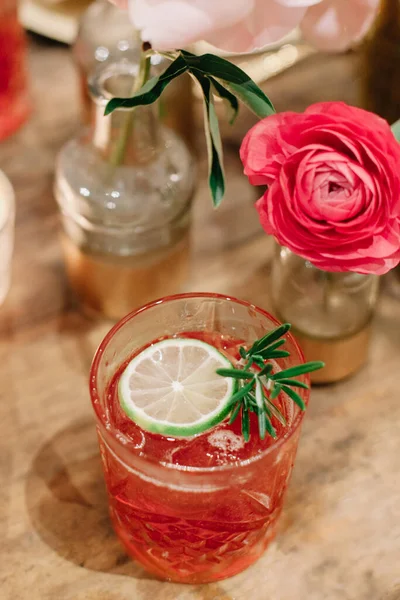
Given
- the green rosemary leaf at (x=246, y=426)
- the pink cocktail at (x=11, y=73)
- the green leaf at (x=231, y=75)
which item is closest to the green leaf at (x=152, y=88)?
the green leaf at (x=231, y=75)

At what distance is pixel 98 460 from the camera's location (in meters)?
0.65

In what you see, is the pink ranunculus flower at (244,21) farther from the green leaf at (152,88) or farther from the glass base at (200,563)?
the glass base at (200,563)

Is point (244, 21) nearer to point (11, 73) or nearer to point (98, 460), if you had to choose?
point (98, 460)

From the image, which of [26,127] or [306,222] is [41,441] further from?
[26,127]

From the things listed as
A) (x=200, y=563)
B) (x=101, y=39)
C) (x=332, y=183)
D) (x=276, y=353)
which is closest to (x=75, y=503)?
(x=200, y=563)

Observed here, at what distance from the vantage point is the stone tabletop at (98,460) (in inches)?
22.5

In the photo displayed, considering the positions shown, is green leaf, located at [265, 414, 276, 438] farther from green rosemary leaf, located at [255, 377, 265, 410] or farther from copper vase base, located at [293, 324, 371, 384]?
copper vase base, located at [293, 324, 371, 384]

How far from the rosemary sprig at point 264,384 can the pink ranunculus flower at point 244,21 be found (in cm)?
20

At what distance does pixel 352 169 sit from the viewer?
500 millimetres

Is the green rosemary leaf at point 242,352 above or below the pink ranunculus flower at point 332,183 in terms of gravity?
below

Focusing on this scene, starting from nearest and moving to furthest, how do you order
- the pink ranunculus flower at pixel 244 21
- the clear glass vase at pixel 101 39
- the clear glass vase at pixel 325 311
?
the pink ranunculus flower at pixel 244 21
the clear glass vase at pixel 325 311
the clear glass vase at pixel 101 39

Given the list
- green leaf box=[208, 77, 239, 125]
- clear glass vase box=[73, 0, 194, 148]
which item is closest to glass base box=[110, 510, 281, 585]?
green leaf box=[208, 77, 239, 125]

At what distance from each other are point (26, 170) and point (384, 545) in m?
0.58

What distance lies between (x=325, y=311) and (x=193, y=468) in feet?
0.85
